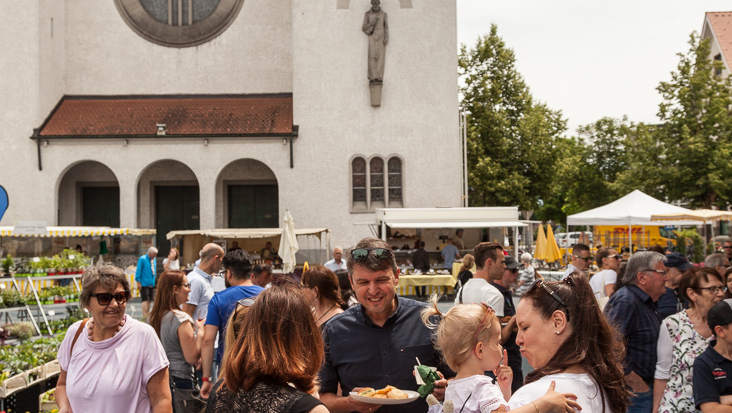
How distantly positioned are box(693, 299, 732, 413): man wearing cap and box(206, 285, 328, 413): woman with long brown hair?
278 cm

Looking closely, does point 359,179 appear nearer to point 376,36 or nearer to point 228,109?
point 376,36

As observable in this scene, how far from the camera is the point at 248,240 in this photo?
87.9ft

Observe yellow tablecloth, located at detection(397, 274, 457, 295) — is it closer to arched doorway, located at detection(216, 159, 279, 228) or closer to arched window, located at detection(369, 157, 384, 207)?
arched window, located at detection(369, 157, 384, 207)

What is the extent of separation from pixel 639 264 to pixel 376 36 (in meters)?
23.1

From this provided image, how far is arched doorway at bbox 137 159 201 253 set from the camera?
96.5 feet

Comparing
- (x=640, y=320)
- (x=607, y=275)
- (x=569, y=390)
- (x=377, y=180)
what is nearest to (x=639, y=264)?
(x=640, y=320)

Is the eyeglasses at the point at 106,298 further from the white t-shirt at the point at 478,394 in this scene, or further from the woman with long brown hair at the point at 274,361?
the white t-shirt at the point at 478,394

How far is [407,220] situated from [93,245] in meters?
11.3

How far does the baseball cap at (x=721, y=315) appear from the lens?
422 centimetres

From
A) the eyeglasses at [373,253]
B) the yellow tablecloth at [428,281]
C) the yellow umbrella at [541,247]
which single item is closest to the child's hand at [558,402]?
the eyeglasses at [373,253]

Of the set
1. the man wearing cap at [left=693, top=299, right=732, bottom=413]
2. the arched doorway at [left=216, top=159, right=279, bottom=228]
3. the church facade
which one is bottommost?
the man wearing cap at [left=693, top=299, right=732, bottom=413]

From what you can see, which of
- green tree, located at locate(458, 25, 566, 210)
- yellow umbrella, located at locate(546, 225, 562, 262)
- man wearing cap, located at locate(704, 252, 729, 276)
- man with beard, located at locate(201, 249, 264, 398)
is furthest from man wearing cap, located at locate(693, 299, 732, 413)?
green tree, located at locate(458, 25, 566, 210)

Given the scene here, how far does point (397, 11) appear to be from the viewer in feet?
90.3

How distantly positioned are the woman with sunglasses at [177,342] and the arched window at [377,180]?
21.8 meters
